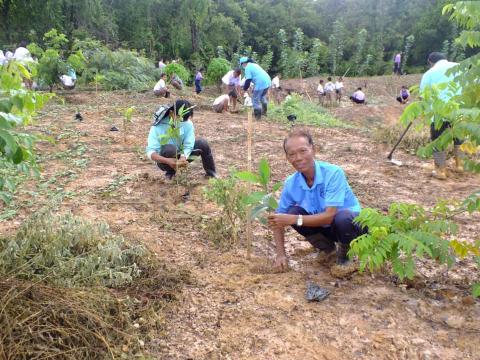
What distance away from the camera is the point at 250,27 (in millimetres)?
29906

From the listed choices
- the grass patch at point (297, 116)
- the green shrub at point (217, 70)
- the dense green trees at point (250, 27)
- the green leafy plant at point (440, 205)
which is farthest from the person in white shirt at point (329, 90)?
the green leafy plant at point (440, 205)

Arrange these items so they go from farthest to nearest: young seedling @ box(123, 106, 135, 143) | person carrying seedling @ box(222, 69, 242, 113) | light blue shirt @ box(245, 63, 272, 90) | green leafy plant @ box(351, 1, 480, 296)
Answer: person carrying seedling @ box(222, 69, 242, 113) < light blue shirt @ box(245, 63, 272, 90) < young seedling @ box(123, 106, 135, 143) < green leafy plant @ box(351, 1, 480, 296)

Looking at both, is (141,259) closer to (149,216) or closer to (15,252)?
(15,252)

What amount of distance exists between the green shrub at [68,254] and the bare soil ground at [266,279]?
360 mm

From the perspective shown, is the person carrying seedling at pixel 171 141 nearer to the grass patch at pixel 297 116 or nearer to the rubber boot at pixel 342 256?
the rubber boot at pixel 342 256

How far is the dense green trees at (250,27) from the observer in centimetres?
1659

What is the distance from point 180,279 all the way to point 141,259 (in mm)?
258

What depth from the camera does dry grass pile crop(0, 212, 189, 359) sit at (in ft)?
5.44

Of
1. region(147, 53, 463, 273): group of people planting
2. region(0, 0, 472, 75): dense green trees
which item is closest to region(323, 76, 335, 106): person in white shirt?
region(0, 0, 472, 75): dense green trees

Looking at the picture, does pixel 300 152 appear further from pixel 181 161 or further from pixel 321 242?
pixel 181 161

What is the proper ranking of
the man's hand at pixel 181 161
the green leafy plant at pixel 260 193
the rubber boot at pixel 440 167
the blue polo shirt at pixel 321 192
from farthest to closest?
the rubber boot at pixel 440 167
the man's hand at pixel 181 161
the blue polo shirt at pixel 321 192
the green leafy plant at pixel 260 193

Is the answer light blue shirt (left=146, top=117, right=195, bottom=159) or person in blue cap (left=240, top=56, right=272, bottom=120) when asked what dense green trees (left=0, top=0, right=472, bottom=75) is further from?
light blue shirt (left=146, top=117, right=195, bottom=159)

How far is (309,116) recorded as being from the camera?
941cm

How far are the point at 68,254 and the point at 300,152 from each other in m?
1.40
